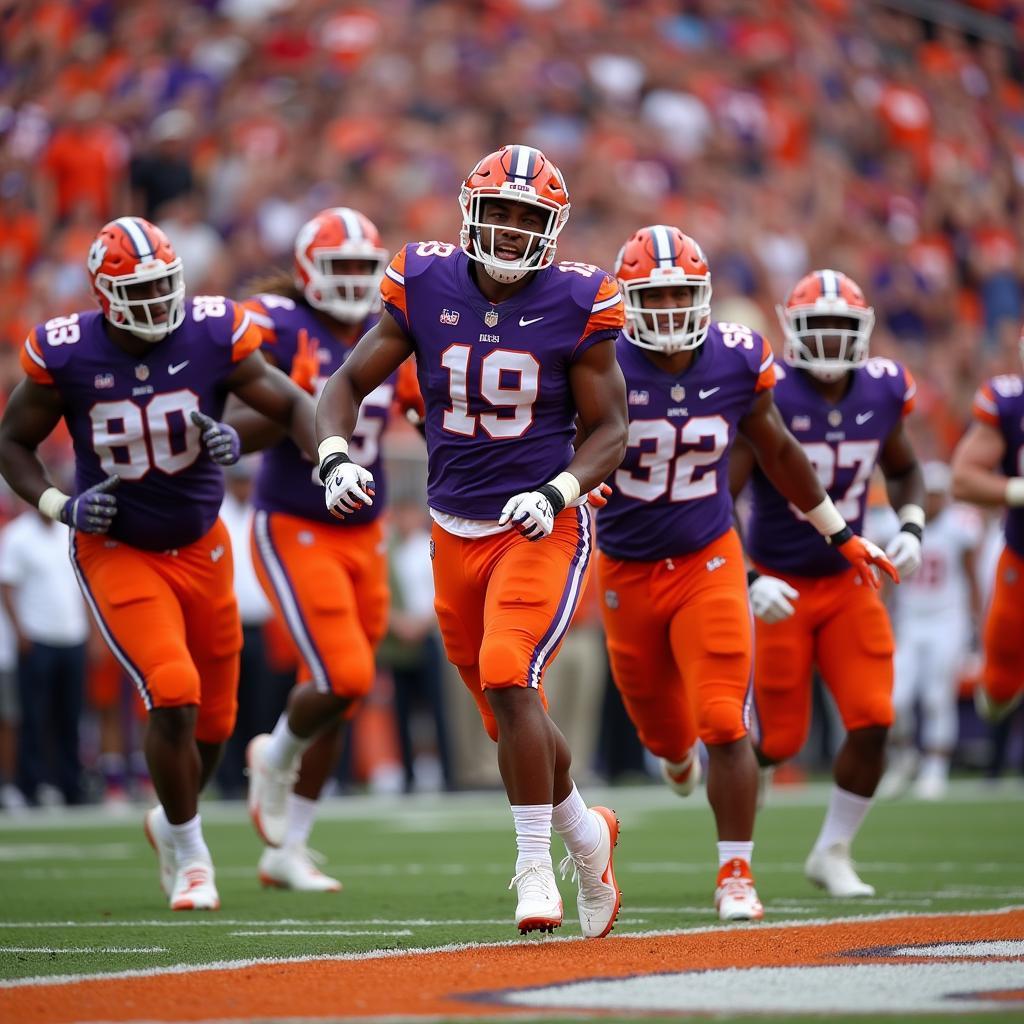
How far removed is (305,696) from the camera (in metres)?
6.95

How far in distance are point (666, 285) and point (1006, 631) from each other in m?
2.83

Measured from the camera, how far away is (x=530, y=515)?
4836 mm

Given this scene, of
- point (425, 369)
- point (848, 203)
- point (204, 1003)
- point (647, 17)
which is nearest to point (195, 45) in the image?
point (647, 17)

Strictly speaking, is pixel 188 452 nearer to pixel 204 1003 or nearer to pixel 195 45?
pixel 204 1003

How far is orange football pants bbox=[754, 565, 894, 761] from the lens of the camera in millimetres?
6695

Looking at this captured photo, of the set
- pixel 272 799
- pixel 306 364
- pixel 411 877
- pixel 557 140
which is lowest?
pixel 411 877

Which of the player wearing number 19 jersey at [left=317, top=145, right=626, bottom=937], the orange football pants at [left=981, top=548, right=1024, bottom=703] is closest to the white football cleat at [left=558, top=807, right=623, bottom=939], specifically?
the player wearing number 19 jersey at [left=317, top=145, right=626, bottom=937]

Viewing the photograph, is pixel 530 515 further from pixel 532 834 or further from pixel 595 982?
pixel 595 982

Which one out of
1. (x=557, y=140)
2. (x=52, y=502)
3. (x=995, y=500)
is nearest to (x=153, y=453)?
(x=52, y=502)

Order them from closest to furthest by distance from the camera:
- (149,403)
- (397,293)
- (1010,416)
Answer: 1. (397,293)
2. (149,403)
3. (1010,416)

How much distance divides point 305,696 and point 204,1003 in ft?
10.1

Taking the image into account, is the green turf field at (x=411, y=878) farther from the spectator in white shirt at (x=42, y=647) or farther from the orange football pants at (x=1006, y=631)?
the orange football pants at (x=1006, y=631)

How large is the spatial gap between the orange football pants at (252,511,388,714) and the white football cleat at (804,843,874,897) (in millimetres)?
1699

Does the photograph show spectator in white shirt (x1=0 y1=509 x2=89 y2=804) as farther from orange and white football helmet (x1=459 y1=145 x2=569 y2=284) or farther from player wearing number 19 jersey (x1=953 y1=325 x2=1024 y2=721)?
orange and white football helmet (x1=459 y1=145 x2=569 y2=284)
